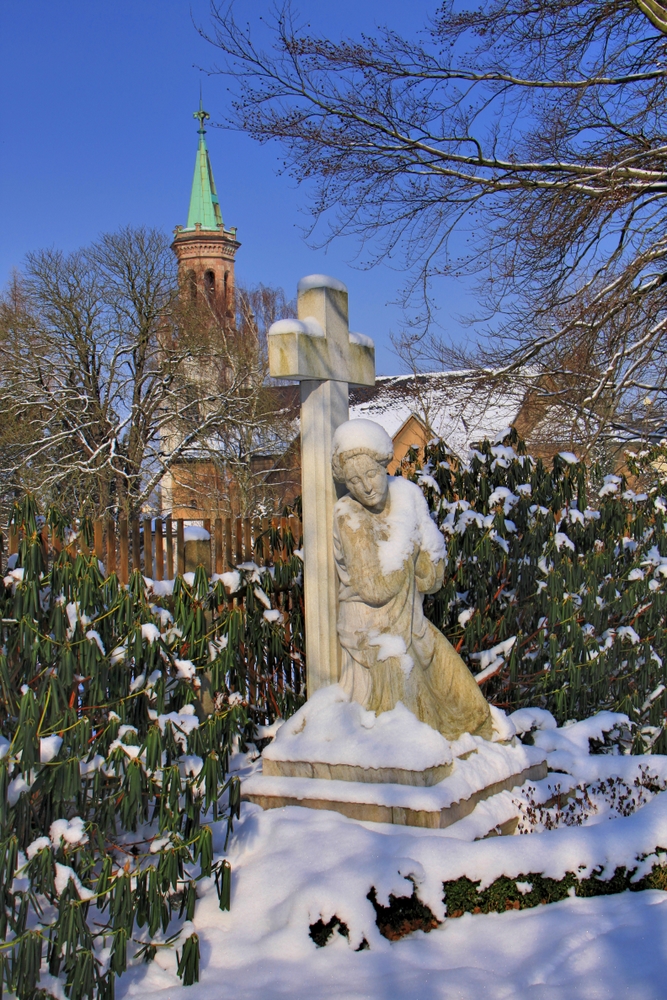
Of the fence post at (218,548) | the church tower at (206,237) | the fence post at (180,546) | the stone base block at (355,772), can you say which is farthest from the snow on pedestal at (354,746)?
the church tower at (206,237)

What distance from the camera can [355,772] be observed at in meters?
4.20

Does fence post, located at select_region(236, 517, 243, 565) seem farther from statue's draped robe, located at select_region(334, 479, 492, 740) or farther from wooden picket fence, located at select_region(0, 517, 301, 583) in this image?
statue's draped robe, located at select_region(334, 479, 492, 740)

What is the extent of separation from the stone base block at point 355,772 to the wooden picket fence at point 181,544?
1.17 meters

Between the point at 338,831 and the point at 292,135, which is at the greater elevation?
the point at 292,135

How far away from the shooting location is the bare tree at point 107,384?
24.3 meters

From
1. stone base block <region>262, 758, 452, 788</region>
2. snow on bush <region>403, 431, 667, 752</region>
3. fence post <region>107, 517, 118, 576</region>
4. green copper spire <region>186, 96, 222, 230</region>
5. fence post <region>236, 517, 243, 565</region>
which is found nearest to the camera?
stone base block <region>262, 758, 452, 788</region>

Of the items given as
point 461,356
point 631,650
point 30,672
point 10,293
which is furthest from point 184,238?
point 30,672

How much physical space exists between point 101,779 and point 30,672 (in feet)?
1.51

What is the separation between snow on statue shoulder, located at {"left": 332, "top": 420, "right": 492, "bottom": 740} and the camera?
14.2ft

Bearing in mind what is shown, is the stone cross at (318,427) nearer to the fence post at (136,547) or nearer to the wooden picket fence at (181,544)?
the wooden picket fence at (181,544)

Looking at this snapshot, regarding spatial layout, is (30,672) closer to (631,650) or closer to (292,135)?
(631,650)

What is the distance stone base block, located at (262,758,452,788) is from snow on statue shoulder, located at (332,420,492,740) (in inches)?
12.2

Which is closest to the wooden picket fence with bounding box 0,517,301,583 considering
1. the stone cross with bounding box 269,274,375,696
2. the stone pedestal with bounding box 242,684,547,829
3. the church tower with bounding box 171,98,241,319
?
the stone cross with bounding box 269,274,375,696

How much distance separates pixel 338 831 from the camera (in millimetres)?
3871
